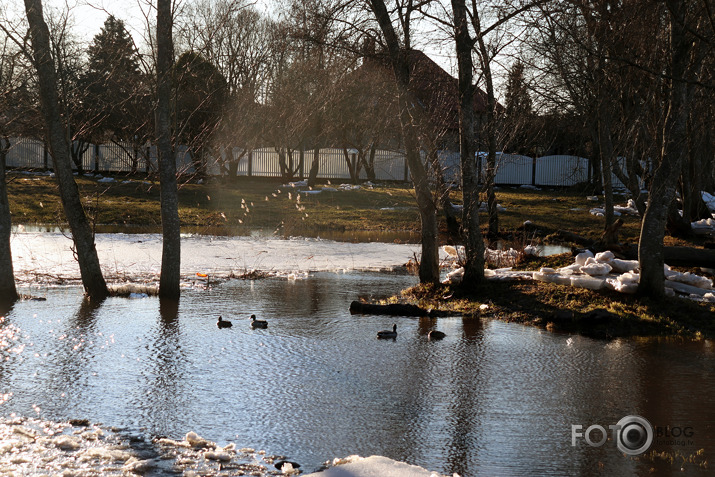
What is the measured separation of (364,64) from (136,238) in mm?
10208

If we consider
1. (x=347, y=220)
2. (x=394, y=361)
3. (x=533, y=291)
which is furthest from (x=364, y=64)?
(x=347, y=220)

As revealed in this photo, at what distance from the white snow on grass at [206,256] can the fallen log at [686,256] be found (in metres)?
5.30

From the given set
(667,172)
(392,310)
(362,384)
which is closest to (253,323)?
(392,310)

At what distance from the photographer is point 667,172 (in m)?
10.1

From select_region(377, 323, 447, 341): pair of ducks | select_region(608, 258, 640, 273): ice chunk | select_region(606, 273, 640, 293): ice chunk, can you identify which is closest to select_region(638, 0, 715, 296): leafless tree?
select_region(606, 273, 640, 293): ice chunk

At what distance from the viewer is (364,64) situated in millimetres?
12984

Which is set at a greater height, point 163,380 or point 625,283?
point 625,283

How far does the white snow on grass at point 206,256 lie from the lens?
14727mm

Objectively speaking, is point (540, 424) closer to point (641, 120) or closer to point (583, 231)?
point (641, 120)

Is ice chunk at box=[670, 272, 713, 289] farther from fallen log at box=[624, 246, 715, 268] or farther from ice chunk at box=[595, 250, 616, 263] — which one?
fallen log at box=[624, 246, 715, 268]

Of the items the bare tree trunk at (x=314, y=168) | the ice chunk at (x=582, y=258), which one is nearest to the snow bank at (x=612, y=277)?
the ice chunk at (x=582, y=258)

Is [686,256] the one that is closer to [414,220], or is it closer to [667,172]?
[667,172]

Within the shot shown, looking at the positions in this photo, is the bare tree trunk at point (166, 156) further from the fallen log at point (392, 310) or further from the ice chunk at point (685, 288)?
the ice chunk at point (685, 288)

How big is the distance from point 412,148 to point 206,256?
721cm
